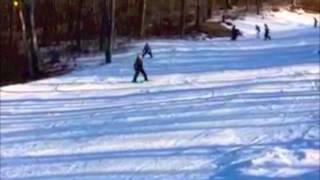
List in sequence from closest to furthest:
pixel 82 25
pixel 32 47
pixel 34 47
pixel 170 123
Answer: pixel 170 123 → pixel 34 47 → pixel 32 47 → pixel 82 25

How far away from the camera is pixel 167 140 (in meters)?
17.9

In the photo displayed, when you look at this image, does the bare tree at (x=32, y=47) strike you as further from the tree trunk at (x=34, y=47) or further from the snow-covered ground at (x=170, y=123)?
the snow-covered ground at (x=170, y=123)

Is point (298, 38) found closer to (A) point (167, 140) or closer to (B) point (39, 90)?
(B) point (39, 90)

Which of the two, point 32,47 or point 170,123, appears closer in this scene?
point 170,123

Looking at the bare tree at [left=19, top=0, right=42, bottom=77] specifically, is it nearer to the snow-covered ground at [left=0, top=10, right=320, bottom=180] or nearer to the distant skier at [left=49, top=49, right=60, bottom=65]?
the snow-covered ground at [left=0, top=10, right=320, bottom=180]

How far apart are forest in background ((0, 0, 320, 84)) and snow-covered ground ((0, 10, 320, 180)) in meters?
5.10

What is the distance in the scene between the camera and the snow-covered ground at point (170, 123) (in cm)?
1506

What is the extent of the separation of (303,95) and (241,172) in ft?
38.8

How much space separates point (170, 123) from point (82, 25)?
1626 inches

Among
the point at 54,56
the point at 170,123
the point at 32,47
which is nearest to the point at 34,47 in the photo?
the point at 32,47

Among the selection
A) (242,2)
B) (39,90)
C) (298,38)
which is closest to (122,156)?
(39,90)

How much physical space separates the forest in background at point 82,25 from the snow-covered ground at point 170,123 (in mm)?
5101

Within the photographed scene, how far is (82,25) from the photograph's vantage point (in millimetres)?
60812

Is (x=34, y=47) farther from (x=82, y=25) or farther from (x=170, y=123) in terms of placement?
(x=170, y=123)
